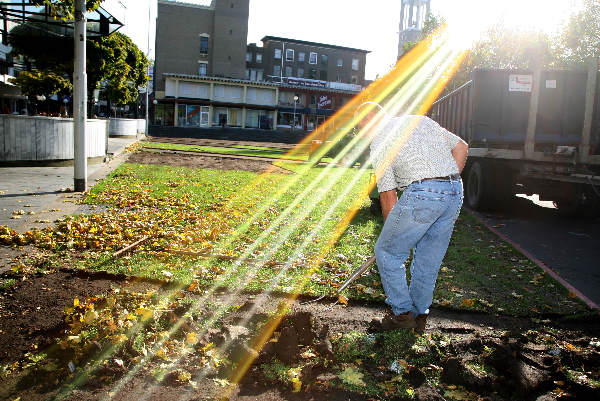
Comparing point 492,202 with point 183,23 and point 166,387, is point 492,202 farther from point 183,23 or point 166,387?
point 183,23

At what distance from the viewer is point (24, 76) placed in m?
19.2

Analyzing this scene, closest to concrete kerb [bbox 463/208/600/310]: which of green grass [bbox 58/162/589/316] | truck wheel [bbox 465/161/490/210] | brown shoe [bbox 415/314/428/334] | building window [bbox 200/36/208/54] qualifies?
green grass [bbox 58/162/589/316]

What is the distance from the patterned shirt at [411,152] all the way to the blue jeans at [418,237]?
0.10 meters

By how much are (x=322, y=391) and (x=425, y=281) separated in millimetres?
1356

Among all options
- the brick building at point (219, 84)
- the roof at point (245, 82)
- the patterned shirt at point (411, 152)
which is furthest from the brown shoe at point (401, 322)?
the roof at point (245, 82)

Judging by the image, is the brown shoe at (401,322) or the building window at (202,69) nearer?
the brown shoe at (401,322)

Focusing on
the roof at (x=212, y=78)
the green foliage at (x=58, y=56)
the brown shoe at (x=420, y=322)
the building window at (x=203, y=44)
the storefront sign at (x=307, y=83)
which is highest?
the building window at (x=203, y=44)

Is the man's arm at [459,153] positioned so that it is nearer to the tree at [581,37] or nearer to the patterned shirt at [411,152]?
the patterned shirt at [411,152]

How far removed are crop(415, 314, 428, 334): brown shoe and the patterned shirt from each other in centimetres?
110

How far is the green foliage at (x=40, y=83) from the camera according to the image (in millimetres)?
19062

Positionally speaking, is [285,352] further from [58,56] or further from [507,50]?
[507,50]

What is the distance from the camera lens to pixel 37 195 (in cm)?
912

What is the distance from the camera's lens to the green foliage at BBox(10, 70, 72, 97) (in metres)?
19.1

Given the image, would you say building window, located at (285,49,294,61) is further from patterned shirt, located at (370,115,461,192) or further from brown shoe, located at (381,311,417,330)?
brown shoe, located at (381,311,417,330)
